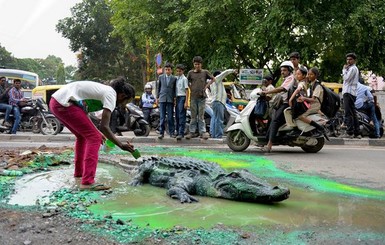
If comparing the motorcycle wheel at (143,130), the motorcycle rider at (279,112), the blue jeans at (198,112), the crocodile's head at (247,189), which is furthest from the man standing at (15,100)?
the crocodile's head at (247,189)

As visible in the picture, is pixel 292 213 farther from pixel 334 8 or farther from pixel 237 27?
pixel 237 27

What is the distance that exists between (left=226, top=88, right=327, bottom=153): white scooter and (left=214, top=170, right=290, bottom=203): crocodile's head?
3.64 metres

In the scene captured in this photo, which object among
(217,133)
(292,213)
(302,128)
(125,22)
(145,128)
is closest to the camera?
(292,213)

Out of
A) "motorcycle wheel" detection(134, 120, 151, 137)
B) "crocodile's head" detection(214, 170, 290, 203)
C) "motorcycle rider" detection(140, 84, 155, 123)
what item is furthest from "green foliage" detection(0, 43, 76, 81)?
"crocodile's head" detection(214, 170, 290, 203)

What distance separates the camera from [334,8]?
14.4 meters

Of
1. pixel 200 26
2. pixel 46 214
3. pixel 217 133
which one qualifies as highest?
pixel 200 26

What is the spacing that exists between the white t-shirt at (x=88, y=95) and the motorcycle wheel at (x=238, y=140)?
13.0 feet

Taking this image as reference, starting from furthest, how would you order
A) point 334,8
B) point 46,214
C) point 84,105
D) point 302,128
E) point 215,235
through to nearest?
point 334,8 → point 302,128 → point 84,105 → point 46,214 → point 215,235

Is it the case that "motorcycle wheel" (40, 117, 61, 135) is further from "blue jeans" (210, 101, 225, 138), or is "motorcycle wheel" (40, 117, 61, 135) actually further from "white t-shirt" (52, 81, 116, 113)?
"white t-shirt" (52, 81, 116, 113)

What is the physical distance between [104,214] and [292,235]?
1500 millimetres

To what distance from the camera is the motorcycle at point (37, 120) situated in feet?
41.2

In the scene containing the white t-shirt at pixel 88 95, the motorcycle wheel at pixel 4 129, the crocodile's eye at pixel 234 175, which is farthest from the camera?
the motorcycle wheel at pixel 4 129

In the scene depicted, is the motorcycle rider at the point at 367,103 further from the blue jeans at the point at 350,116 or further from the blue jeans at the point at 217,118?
the blue jeans at the point at 217,118

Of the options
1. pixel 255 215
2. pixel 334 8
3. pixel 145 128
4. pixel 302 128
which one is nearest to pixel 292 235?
pixel 255 215
